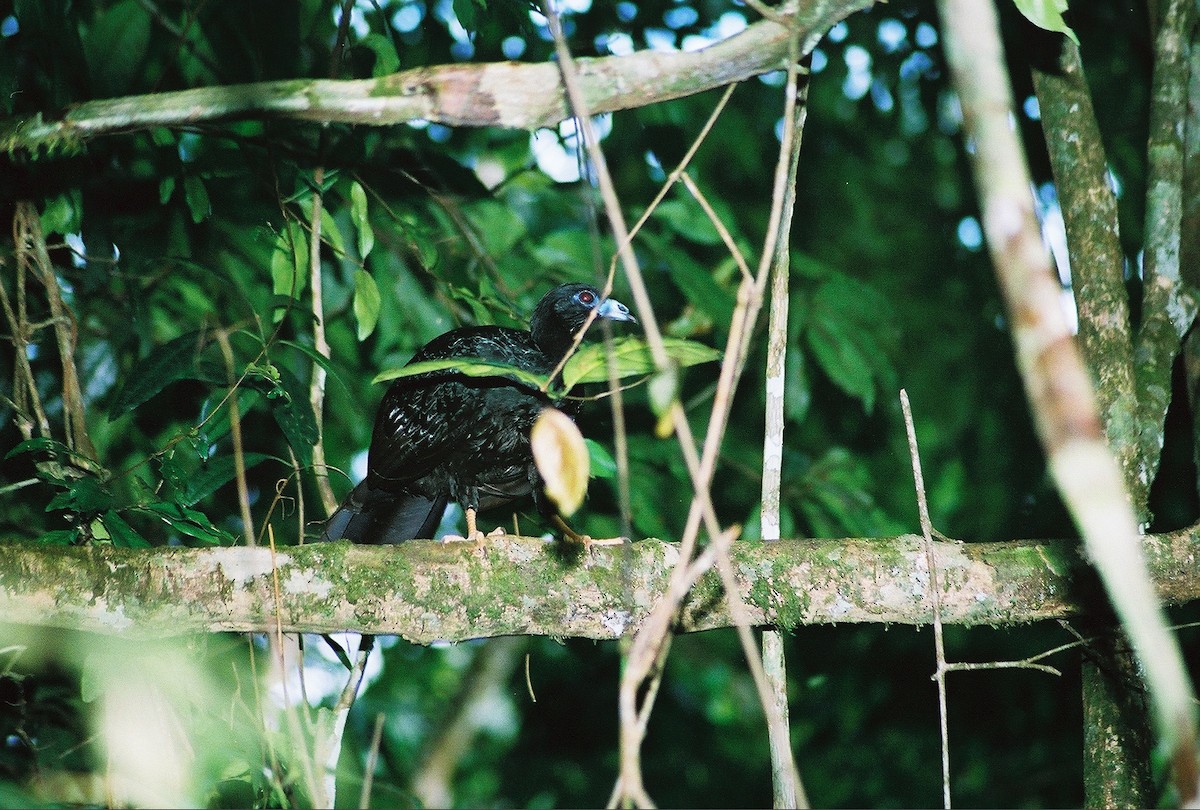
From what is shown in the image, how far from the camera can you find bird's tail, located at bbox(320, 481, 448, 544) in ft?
14.8

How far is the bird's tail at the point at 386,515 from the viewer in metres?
4.50

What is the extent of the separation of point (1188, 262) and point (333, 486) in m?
4.31

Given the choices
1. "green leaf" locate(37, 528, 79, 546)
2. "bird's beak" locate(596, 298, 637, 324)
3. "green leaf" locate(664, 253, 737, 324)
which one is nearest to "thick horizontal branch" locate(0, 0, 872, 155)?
"green leaf" locate(37, 528, 79, 546)

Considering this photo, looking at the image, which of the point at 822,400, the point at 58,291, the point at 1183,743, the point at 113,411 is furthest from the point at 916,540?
the point at 822,400

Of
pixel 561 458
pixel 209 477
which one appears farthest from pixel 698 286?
pixel 561 458

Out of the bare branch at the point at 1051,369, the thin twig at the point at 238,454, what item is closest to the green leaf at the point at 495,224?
the thin twig at the point at 238,454

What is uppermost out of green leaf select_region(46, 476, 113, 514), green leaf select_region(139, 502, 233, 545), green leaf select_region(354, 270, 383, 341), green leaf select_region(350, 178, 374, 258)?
green leaf select_region(350, 178, 374, 258)

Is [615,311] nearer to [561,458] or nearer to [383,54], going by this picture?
[383,54]

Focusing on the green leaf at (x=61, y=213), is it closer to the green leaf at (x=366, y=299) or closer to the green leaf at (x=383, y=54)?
the green leaf at (x=366, y=299)

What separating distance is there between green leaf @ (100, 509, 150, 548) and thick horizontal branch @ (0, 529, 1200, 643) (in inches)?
4.3

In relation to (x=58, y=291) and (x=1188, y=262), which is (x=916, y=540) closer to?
(x=1188, y=262)

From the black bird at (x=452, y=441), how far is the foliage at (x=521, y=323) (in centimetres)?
29

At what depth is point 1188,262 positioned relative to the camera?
377cm

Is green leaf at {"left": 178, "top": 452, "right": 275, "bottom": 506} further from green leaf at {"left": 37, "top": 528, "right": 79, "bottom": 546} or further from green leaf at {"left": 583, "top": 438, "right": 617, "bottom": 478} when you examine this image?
green leaf at {"left": 583, "top": 438, "right": 617, "bottom": 478}
